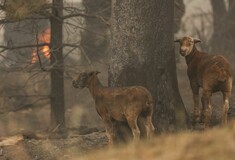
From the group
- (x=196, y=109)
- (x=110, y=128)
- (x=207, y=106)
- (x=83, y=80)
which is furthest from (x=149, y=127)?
(x=196, y=109)

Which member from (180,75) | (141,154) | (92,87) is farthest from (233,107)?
(180,75)

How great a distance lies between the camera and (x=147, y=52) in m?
9.52

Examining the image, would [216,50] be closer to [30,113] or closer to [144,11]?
[30,113]

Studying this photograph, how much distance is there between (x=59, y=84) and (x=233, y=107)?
5984 millimetres

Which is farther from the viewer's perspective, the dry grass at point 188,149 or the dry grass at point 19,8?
the dry grass at point 19,8

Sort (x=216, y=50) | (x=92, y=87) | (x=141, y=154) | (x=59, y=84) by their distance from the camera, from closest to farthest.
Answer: (x=141, y=154)
(x=92, y=87)
(x=59, y=84)
(x=216, y=50)

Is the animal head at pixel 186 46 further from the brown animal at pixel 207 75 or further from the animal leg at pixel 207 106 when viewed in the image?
the animal leg at pixel 207 106

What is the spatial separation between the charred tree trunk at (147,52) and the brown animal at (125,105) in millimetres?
713

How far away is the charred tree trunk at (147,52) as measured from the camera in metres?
9.52

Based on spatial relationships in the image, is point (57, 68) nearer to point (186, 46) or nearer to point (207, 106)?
point (186, 46)

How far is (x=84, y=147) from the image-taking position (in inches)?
380

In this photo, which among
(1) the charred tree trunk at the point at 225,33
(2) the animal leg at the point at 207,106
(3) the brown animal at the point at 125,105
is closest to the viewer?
(3) the brown animal at the point at 125,105

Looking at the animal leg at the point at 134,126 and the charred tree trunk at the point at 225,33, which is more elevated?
the charred tree trunk at the point at 225,33

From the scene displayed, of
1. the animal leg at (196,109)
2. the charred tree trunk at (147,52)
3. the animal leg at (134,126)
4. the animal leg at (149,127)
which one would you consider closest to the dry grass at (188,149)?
the animal leg at (134,126)
